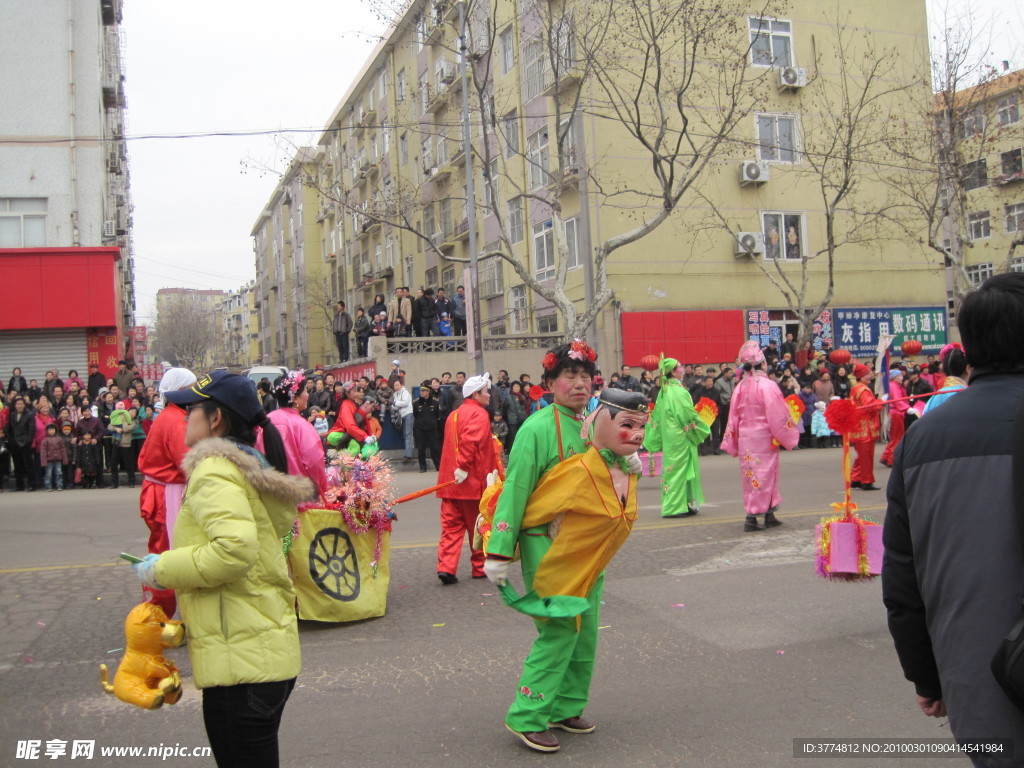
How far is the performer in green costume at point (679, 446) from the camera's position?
10.9m

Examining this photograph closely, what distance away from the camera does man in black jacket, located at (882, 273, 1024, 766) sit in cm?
238

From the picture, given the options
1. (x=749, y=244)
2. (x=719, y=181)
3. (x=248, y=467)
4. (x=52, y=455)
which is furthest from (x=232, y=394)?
(x=719, y=181)

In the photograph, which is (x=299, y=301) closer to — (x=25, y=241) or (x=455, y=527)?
(x=25, y=241)

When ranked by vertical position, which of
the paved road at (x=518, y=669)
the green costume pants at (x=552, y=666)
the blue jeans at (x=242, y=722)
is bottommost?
the paved road at (x=518, y=669)

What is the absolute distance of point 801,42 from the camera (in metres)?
27.0

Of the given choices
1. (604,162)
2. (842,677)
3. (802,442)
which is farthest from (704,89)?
(842,677)

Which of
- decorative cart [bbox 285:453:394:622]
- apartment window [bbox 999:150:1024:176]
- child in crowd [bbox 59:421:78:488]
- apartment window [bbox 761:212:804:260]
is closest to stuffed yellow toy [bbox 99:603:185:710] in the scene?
decorative cart [bbox 285:453:394:622]

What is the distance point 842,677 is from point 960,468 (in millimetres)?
3182

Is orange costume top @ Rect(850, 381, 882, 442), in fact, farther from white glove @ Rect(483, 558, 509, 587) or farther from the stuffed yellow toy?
the stuffed yellow toy

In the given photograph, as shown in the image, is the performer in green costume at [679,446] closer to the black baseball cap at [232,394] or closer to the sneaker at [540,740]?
the sneaker at [540,740]

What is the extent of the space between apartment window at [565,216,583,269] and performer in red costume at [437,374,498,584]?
18.3 m

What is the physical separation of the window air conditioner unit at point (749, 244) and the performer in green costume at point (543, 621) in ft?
74.0

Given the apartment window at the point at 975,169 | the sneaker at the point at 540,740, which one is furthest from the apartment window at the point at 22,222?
the sneaker at the point at 540,740

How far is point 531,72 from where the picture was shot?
2747 centimetres
